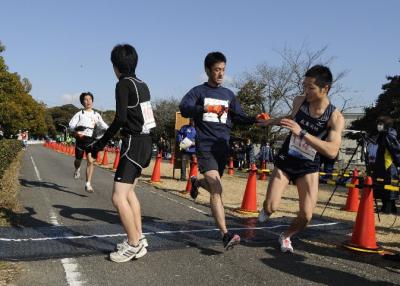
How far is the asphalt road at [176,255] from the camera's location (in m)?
4.06

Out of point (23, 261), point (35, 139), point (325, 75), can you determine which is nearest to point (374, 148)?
point (325, 75)

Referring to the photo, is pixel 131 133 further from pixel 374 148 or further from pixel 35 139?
pixel 35 139

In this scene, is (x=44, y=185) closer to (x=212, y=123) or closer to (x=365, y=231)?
(x=212, y=123)

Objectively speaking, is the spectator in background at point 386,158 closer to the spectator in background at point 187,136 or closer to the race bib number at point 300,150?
the spectator in background at point 187,136

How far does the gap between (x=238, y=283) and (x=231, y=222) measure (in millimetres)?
2966

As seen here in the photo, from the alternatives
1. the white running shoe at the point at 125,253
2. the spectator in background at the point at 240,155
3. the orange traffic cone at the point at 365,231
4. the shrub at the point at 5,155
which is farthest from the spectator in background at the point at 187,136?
the spectator in background at the point at 240,155

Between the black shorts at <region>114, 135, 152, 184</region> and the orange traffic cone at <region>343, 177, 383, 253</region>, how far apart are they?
2.63 m

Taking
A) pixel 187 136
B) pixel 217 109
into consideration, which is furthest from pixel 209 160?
pixel 187 136

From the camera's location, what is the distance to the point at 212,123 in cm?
492

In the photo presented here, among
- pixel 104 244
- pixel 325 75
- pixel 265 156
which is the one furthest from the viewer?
pixel 265 156

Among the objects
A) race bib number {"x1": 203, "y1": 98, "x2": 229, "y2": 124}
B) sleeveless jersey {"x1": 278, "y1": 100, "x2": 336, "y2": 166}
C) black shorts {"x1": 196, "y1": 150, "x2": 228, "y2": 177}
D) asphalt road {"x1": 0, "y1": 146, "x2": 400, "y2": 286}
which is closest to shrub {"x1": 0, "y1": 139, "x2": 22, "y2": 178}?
asphalt road {"x1": 0, "y1": 146, "x2": 400, "y2": 286}

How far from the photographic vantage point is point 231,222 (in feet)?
22.7

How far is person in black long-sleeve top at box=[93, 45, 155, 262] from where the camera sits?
4.44 m

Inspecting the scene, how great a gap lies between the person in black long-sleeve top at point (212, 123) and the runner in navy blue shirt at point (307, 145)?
510 mm
